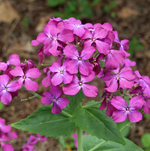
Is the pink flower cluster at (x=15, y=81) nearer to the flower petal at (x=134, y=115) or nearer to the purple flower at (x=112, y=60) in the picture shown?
the purple flower at (x=112, y=60)

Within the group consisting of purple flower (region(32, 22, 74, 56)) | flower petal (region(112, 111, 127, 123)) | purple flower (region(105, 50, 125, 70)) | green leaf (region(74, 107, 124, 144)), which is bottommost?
green leaf (region(74, 107, 124, 144))

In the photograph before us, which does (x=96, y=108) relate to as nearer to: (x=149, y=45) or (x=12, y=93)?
(x=12, y=93)

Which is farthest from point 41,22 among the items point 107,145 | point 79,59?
point 79,59

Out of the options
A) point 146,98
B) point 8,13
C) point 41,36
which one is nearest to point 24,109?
point 8,13

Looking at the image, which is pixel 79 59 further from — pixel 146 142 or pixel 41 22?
pixel 41 22

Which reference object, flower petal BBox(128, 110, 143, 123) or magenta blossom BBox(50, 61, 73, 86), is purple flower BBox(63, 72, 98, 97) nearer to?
magenta blossom BBox(50, 61, 73, 86)

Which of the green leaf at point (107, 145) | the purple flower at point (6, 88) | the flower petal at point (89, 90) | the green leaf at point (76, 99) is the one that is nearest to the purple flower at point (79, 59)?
the flower petal at point (89, 90)

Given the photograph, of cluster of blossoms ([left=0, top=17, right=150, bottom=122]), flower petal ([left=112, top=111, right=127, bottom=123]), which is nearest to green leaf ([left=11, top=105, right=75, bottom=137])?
cluster of blossoms ([left=0, top=17, right=150, bottom=122])
